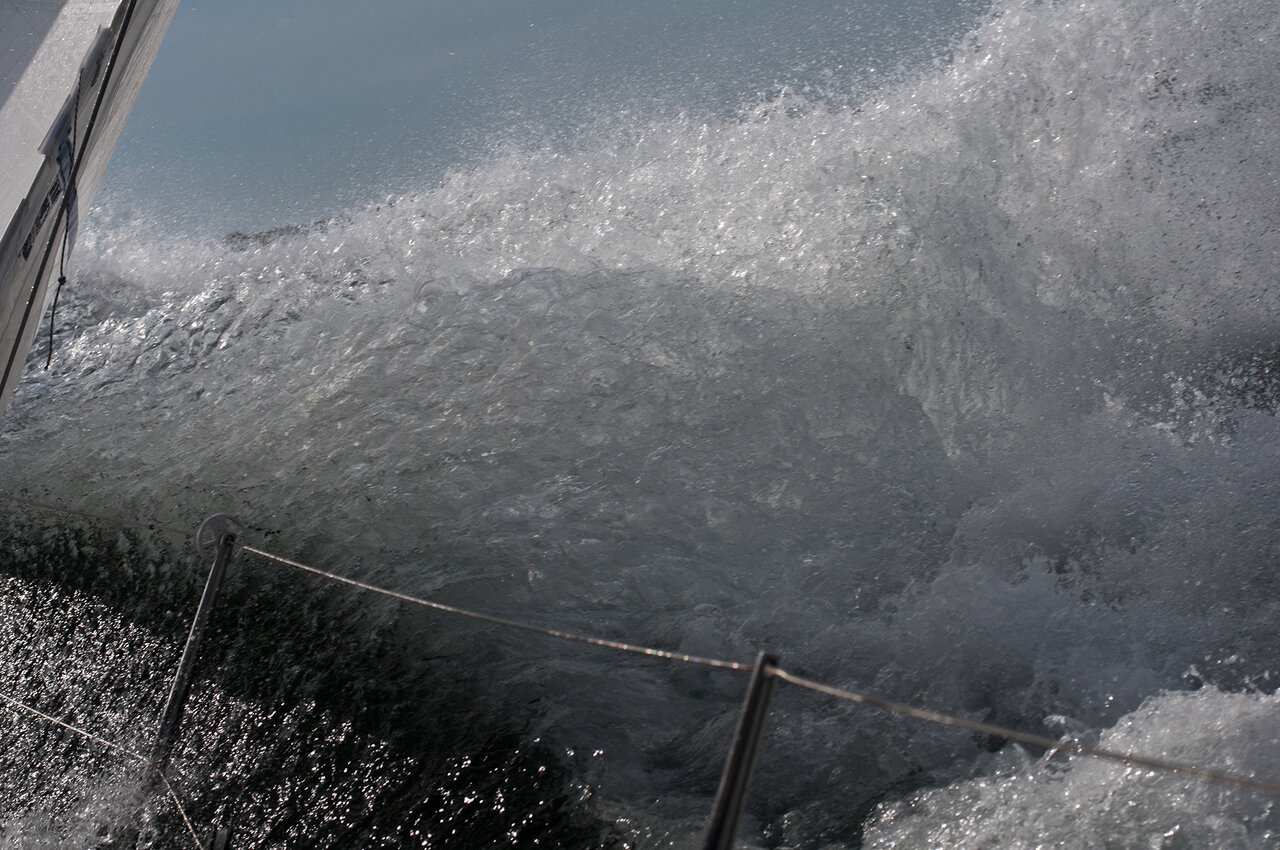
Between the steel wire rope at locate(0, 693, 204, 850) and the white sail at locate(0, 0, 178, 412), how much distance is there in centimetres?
81

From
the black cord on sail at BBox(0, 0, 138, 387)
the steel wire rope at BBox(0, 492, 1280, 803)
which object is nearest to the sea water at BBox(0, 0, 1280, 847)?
the steel wire rope at BBox(0, 492, 1280, 803)

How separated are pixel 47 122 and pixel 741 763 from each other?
2.34 m

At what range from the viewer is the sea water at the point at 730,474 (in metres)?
2.19

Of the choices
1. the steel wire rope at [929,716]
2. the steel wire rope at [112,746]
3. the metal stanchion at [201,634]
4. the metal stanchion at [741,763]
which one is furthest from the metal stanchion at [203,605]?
the metal stanchion at [741,763]

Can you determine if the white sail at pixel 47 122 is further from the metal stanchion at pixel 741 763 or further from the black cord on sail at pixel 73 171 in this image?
the metal stanchion at pixel 741 763

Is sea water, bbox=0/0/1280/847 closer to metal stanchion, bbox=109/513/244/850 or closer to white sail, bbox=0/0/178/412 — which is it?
metal stanchion, bbox=109/513/244/850

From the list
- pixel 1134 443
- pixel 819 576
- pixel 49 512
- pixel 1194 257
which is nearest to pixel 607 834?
pixel 819 576

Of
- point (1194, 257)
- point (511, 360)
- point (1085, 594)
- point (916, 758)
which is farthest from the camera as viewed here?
point (1194, 257)

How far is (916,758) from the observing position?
7.23 ft

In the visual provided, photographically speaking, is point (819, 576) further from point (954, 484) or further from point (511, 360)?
point (511, 360)

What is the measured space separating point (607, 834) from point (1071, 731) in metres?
1.06

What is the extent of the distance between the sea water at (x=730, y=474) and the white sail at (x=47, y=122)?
94 cm

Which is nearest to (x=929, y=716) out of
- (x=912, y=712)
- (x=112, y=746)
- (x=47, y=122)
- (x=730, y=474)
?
(x=912, y=712)

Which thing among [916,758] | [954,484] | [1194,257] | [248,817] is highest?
[1194,257]
